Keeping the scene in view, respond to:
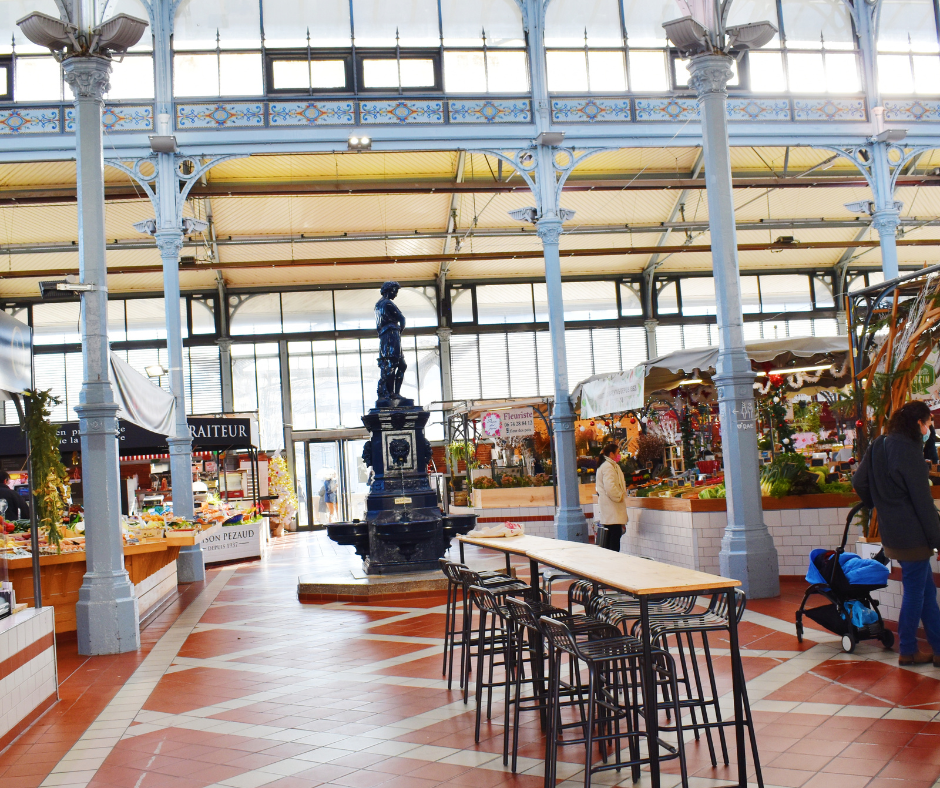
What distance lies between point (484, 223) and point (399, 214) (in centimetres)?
202

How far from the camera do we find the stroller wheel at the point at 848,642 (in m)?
5.68

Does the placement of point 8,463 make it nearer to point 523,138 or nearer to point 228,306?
point 228,306

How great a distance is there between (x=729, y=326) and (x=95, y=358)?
5519 mm

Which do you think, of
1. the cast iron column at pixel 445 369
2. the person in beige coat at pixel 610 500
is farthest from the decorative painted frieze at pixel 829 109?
the cast iron column at pixel 445 369

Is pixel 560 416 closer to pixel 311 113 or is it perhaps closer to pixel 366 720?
pixel 311 113

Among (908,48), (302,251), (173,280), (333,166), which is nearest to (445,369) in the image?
(302,251)

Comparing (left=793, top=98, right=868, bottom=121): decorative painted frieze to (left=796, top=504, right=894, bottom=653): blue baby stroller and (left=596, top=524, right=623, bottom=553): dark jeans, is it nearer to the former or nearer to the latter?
(left=596, top=524, right=623, bottom=553): dark jeans

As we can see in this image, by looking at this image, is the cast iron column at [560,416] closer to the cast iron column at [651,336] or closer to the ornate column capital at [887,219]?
the ornate column capital at [887,219]

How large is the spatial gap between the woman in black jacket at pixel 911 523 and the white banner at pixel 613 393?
497 centimetres

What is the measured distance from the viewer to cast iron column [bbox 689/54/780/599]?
7.88m

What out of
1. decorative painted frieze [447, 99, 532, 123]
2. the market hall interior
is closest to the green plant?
the market hall interior

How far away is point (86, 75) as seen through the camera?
305 inches

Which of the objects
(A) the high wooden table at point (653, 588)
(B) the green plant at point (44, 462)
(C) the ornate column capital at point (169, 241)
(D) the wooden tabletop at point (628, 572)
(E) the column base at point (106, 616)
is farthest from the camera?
(C) the ornate column capital at point (169, 241)

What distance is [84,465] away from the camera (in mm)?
7562
